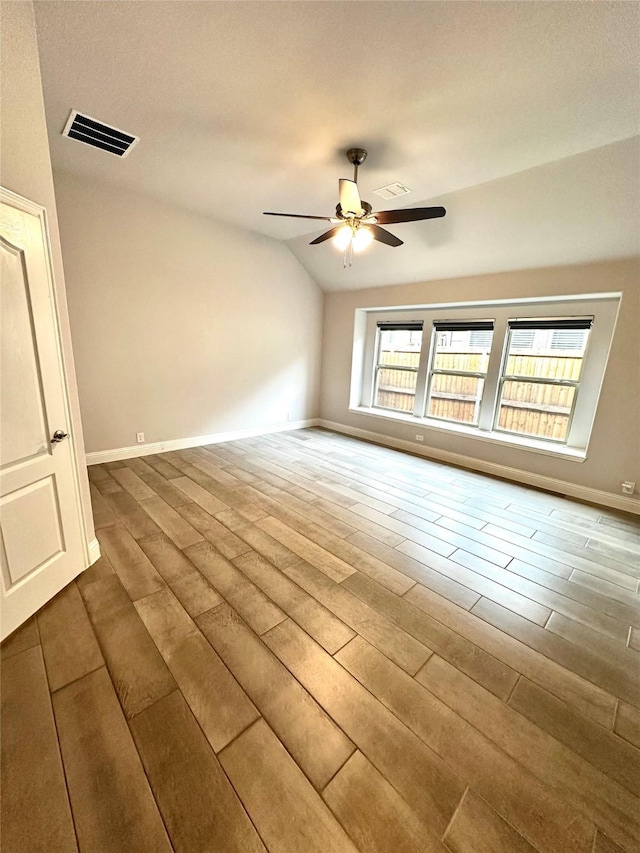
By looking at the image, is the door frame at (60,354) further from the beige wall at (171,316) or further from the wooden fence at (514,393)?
the wooden fence at (514,393)

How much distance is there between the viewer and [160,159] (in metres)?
2.89

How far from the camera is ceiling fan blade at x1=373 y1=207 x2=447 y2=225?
Answer: 2.33m

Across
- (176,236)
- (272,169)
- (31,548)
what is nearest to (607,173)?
(272,169)

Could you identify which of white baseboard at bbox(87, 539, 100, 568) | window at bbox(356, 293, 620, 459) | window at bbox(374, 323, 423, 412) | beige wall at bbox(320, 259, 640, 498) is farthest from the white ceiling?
white baseboard at bbox(87, 539, 100, 568)

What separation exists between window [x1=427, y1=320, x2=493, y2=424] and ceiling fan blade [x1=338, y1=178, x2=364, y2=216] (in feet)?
9.05

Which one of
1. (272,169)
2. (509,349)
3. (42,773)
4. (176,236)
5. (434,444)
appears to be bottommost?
(42,773)

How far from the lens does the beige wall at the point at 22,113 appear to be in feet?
4.76

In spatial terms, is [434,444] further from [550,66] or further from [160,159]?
[160,159]

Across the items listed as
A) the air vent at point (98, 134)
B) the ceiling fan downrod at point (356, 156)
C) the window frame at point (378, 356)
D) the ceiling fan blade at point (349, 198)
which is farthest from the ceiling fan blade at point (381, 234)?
the window frame at point (378, 356)

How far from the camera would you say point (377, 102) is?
6.70 ft

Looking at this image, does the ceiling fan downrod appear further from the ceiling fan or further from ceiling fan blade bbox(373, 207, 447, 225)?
ceiling fan blade bbox(373, 207, 447, 225)

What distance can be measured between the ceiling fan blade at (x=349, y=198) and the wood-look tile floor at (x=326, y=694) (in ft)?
8.16

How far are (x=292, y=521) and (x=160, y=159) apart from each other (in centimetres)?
340

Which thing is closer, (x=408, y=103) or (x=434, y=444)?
(x=408, y=103)
